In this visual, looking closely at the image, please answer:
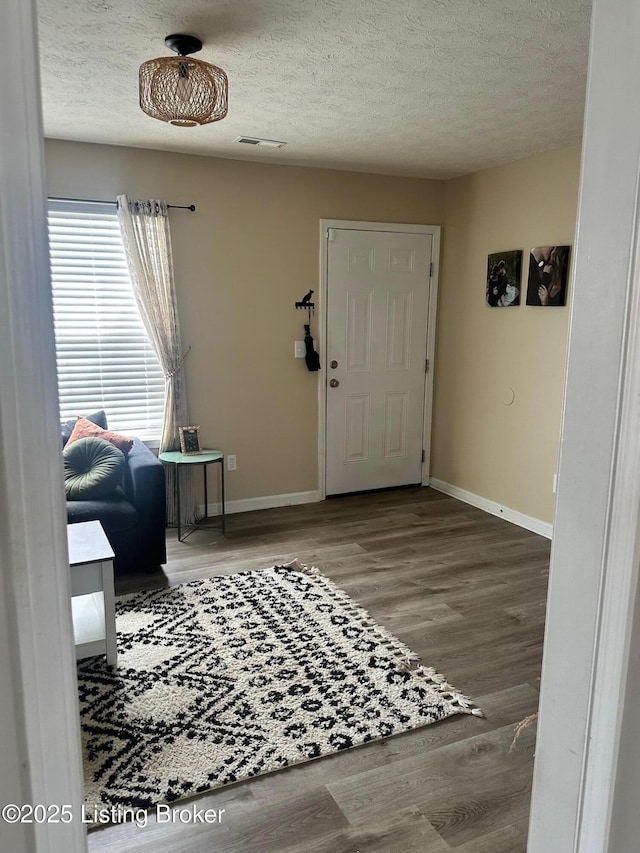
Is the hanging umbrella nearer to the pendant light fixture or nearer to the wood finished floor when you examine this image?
the wood finished floor

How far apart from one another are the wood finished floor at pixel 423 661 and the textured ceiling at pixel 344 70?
247 cm

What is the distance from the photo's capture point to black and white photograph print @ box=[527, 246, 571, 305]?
3867mm

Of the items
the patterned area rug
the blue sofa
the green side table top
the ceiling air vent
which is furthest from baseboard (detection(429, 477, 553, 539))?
the ceiling air vent

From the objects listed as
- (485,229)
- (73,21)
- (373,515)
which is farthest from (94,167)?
(373,515)

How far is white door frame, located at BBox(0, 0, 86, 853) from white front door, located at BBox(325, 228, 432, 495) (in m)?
4.05

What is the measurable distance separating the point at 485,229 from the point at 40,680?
14.6ft

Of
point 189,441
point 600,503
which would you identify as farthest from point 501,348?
point 600,503

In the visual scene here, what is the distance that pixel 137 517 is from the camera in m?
3.45

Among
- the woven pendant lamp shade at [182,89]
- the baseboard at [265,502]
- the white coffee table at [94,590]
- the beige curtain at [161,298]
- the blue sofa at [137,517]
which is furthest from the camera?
the baseboard at [265,502]

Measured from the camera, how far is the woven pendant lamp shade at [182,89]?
7.51 feet

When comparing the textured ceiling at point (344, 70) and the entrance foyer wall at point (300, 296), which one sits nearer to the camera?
the textured ceiling at point (344, 70)

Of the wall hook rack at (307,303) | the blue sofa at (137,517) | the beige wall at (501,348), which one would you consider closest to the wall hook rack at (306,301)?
the wall hook rack at (307,303)

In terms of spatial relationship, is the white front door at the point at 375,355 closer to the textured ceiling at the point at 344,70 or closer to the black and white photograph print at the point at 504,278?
the black and white photograph print at the point at 504,278

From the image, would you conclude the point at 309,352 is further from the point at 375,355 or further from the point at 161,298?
the point at 161,298
